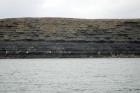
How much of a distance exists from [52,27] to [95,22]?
1283cm

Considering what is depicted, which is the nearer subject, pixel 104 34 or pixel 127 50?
pixel 127 50

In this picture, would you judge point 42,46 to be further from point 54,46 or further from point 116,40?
point 116,40

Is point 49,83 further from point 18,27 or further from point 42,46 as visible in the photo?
point 18,27

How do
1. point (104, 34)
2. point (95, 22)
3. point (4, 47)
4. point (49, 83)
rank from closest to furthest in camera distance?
point (49, 83)
point (4, 47)
point (104, 34)
point (95, 22)

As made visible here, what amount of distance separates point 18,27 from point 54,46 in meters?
17.9

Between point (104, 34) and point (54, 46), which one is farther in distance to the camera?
point (104, 34)

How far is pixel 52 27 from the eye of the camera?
4879 inches

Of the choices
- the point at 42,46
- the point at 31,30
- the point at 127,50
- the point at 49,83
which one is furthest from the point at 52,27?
the point at 49,83

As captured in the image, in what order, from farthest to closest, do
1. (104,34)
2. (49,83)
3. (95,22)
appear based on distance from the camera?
1. (95,22)
2. (104,34)
3. (49,83)

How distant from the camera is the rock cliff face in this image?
108 meters

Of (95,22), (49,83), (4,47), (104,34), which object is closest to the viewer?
(49,83)

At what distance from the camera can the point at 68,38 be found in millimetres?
113875

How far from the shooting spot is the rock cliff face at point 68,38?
108 m

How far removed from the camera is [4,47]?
108625mm
